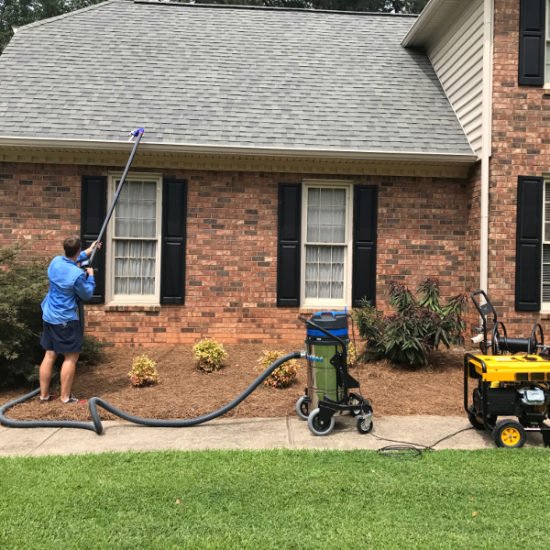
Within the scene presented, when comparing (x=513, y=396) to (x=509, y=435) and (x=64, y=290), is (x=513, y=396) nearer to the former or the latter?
(x=509, y=435)

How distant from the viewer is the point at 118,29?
1144 cm

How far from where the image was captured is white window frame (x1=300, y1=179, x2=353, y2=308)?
29.6 feet

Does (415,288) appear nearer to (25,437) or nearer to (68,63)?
(25,437)

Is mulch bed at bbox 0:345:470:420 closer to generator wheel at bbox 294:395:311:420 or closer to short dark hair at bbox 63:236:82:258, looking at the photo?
generator wheel at bbox 294:395:311:420

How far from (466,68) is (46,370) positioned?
26.0 feet

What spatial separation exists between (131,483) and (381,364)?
463cm

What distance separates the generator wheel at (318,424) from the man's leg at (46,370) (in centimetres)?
286

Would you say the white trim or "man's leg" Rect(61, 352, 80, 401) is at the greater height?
the white trim

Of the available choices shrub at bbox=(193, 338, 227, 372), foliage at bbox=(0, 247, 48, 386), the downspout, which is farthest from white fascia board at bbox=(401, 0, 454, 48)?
foliage at bbox=(0, 247, 48, 386)

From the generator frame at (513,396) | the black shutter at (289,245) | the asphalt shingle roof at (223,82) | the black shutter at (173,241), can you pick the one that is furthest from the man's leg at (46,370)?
the generator frame at (513,396)

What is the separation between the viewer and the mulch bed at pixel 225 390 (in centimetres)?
581

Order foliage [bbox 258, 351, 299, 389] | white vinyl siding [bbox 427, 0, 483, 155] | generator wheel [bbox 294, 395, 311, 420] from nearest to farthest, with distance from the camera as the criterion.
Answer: generator wheel [bbox 294, 395, 311, 420] → foliage [bbox 258, 351, 299, 389] → white vinyl siding [bbox 427, 0, 483, 155]

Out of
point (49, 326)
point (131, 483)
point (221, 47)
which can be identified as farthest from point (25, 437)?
point (221, 47)

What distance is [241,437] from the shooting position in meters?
5.01
